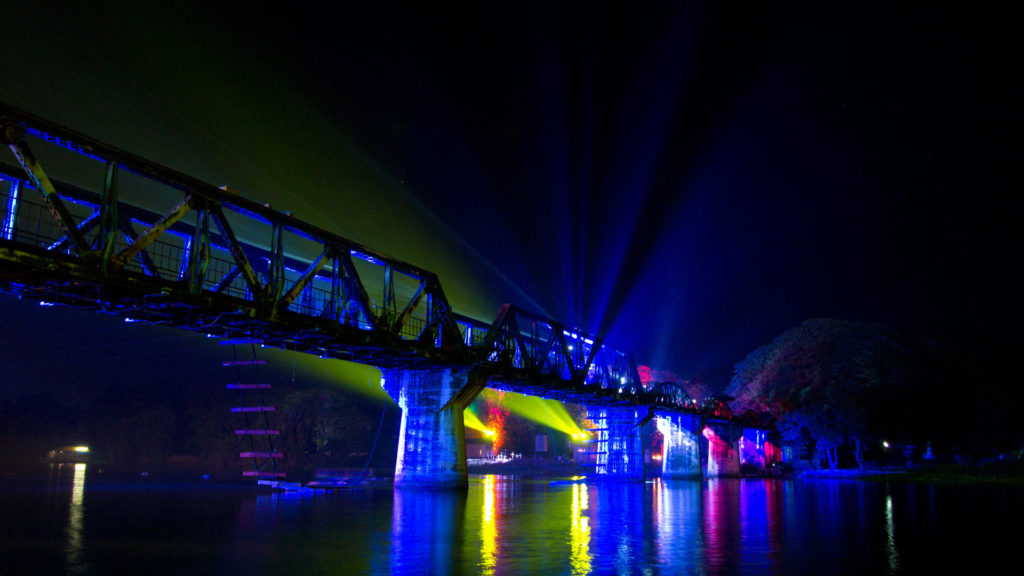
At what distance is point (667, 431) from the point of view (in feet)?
323

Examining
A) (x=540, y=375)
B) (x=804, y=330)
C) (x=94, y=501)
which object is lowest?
(x=94, y=501)

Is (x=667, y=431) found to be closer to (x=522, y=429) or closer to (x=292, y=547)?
(x=522, y=429)

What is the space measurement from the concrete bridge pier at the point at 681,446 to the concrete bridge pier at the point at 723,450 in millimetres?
12509

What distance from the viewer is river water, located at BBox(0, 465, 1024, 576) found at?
16.9 meters

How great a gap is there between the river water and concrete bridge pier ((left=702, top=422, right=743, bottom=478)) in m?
70.5

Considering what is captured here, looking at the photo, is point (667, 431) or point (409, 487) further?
point (667, 431)

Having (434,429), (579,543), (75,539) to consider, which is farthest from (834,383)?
(75,539)

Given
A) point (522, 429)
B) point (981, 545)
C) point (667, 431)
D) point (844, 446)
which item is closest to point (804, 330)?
point (844, 446)

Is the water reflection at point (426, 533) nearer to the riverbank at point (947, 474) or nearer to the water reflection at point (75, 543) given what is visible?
the water reflection at point (75, 543)

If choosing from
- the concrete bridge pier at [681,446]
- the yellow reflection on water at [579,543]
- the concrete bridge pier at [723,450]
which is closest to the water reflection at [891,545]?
the yellow reflection on water at [579,543]

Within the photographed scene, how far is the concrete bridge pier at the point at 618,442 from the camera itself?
3078 inches

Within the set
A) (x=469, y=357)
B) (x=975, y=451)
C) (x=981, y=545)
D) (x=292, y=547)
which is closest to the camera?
(x=292, y=547)

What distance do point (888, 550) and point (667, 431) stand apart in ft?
260

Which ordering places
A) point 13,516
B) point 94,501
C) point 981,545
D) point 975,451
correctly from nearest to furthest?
point 981,545 → point 13,516 → point 94,501 → point 975,451
